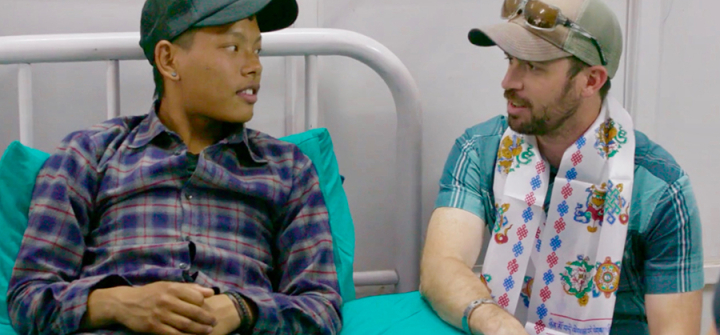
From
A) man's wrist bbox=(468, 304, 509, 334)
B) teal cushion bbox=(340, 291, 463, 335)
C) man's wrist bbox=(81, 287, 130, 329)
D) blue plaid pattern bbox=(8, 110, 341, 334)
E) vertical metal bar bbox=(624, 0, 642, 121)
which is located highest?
vertical metal bar bbox=(624, 0, 642, 121)

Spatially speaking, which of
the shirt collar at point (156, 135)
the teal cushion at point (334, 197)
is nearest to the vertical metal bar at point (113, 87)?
the shirt collar at point (156, 135)

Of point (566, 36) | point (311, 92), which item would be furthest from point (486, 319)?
point (311, 92)

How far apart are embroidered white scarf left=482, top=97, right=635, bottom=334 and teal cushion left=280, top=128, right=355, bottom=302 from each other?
10.9 inches

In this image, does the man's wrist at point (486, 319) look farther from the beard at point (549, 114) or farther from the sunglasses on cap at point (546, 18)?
the sunglasses on cap at point (546, 18)

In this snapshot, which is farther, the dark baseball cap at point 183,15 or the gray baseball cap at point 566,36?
the gray baseball cap at point 566,36

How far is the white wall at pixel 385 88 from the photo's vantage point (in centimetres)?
167

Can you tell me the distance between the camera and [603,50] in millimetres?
1418

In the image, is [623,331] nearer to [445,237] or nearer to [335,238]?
[445,237]

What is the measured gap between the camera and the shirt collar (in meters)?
1.34

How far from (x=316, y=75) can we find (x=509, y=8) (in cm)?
46

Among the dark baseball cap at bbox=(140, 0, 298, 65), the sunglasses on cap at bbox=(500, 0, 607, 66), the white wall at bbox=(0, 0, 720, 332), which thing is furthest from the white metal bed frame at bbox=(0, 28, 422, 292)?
the sunglasses on cap at bbox=(500, 0, 607, 66)

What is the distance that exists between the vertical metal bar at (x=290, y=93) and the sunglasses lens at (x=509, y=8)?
0.50 m

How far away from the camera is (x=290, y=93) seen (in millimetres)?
1743

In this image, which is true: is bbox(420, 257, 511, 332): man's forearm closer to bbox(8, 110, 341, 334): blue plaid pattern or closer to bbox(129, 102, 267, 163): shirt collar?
bbox(8, 110, 341, 334): blue plaid pattern
